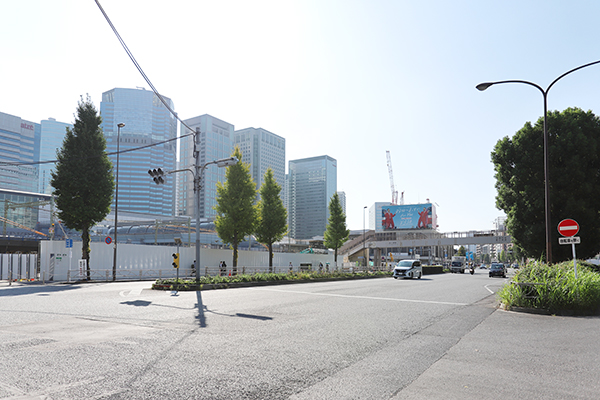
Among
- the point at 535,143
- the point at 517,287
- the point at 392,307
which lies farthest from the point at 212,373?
the point at 535,143

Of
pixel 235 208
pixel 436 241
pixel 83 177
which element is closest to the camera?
pixel 83 177

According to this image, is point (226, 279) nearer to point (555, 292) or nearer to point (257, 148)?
point (555, 292)

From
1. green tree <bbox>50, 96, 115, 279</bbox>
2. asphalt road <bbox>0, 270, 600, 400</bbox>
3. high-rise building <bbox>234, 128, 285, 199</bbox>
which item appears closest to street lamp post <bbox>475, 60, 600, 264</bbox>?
asphalt road <bbox>0, 270, 600, 400</bbox>

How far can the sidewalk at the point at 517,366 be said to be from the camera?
4.69 m

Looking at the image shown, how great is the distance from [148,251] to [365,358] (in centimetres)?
2873

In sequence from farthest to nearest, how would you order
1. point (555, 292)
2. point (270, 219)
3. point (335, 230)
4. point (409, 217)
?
1. point (409, 217)
2. point (335, 230)
3. point (270, 219)
4. point (555, 292)

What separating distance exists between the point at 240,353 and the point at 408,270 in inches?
1277

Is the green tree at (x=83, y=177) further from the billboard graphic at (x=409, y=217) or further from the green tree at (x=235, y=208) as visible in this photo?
the billboard graphic at (x=409, y=217)

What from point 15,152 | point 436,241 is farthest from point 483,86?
point 15,152

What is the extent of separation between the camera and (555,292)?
11984 millimetres

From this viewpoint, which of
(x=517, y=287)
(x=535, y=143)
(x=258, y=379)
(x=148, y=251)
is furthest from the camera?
(x=148, y=251)

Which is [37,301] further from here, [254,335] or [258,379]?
[258,379]

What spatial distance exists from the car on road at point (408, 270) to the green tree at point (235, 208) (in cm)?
1388

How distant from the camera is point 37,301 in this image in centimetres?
1383
